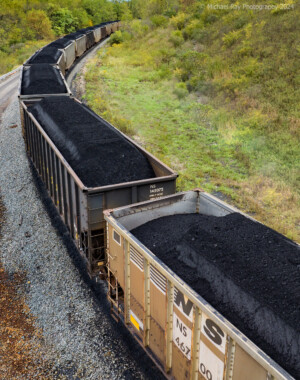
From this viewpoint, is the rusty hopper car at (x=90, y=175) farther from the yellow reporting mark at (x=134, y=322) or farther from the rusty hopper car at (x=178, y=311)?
the yellow reporting mark at (x=134, y=322)

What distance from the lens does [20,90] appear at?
48.0 ft

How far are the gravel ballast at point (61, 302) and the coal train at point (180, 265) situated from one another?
486 millimetres

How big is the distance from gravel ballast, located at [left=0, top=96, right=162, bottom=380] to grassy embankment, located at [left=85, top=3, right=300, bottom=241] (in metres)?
5.46

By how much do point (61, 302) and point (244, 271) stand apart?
14.7 ft

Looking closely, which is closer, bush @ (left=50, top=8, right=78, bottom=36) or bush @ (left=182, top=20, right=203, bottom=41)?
bush @ (left=182, top=20, right=203, bottom=41)

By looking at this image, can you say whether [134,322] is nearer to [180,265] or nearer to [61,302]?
[180,265]

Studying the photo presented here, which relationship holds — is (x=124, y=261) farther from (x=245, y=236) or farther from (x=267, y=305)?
(x=267, y=305)

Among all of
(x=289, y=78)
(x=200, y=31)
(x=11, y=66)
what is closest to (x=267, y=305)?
(x=289, y=78)

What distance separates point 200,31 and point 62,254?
26.6 meters

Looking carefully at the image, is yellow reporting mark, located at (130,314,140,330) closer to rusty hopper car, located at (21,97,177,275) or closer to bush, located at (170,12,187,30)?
rusty hopper car, located at (21,97,177,275)

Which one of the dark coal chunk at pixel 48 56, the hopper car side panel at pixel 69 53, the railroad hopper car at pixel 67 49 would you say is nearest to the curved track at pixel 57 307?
the dark coal chunk at pixel 48 56

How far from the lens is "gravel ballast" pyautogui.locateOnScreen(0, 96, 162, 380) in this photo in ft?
20.1

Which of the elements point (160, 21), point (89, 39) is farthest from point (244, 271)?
point (89, 39)

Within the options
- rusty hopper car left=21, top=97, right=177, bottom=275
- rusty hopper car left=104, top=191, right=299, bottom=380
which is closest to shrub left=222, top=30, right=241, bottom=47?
rusty hopper car left=21, top=97, right=177, bottom=275
